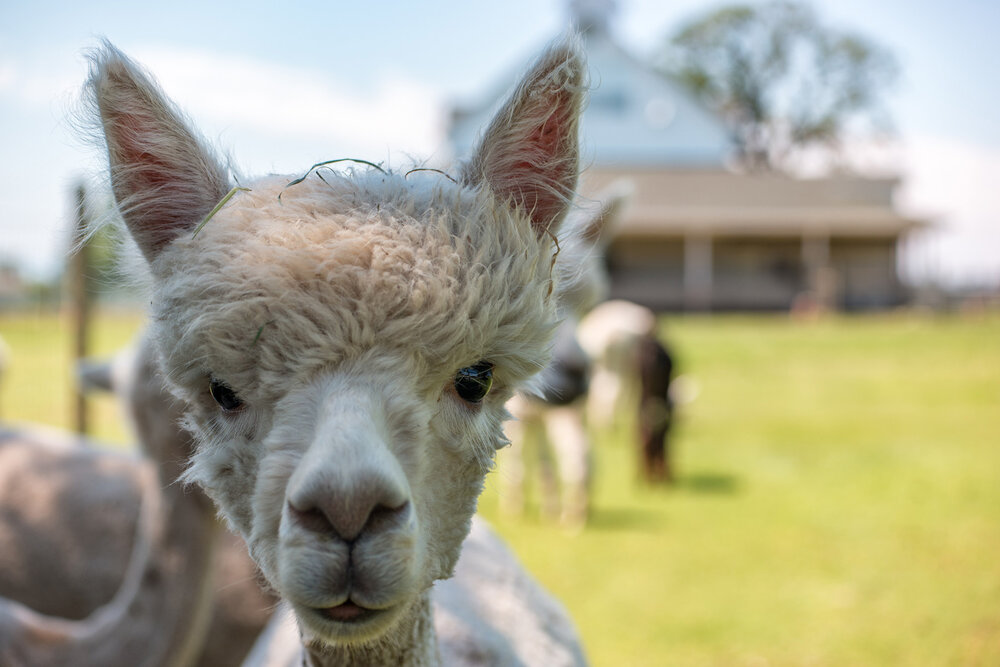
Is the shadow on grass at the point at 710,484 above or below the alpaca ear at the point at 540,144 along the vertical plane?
below

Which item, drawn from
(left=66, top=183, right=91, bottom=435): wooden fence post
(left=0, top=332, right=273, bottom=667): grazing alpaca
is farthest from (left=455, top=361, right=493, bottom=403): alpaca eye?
(left=66, top=183, right=91, bottom=435): wooden fence post

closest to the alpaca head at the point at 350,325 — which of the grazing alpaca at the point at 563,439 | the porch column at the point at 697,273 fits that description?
the grazing alpaca at the point at 563,439

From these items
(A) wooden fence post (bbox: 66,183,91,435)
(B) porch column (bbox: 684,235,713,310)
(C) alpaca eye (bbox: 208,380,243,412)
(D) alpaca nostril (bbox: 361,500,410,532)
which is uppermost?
(C) alpaca eye (bbox: 208,380,243,412)

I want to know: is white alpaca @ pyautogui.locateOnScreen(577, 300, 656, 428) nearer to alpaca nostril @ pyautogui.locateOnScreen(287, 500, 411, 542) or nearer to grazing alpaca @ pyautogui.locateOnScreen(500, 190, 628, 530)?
grazing alpaca @ pyautogui.locateOnScreen(500, 190, 628, 530)

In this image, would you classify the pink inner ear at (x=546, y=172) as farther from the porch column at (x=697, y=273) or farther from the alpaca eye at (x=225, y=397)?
the porch column at (x=697, y=273)

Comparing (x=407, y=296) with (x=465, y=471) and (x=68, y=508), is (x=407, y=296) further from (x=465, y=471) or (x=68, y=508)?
(x=68, y=508)

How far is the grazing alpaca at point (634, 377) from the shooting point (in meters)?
9.70

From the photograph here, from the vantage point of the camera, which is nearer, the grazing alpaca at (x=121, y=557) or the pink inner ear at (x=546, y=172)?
the pink inner ear at (x=546, y=172)

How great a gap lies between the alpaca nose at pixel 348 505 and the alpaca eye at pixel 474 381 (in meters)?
0.34

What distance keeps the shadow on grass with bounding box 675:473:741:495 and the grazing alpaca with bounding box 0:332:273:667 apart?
22.4 feet

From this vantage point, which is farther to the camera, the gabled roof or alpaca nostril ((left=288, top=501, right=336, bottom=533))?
the gabled roof

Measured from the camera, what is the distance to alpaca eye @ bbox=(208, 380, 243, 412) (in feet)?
5.17

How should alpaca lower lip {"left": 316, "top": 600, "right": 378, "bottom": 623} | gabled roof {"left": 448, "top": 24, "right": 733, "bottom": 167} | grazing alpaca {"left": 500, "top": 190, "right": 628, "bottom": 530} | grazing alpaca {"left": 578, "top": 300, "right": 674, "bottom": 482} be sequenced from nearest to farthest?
alpaca lower lip {"left": 316, "top": 600, "right": 378, "bottom": 623}
grazing alpaca {"left": 500, "top": 190, "right": 628, "bottom": 530}
grazing alpaca {"left": 578, "top": 300, "right": 674, "bottom": 482}
gabled roof {"left": 448, "top": 24, "right": 733, "bottom": 167}

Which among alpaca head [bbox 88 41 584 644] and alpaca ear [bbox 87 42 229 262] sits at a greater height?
alpaca ear [bbox 87 42 229 262]
